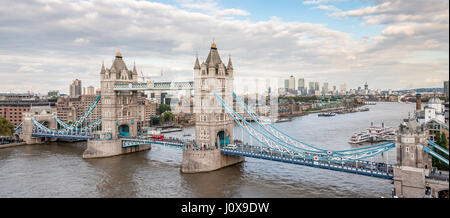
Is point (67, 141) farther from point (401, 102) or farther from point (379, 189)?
point (401, 102)

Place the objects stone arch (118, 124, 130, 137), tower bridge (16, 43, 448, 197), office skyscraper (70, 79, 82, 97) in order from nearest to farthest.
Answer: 1. tower bridge (16, 43, 448, 197)
2. stone arch (118, 124, 130, 137)
3. office skyscraper (70, 79, 82, 97)

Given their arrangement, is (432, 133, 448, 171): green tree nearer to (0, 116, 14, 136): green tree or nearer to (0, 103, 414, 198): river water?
(0, 103, 414, 198): river water

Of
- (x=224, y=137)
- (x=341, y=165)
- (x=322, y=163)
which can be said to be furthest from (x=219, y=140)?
(x=341, y=165)

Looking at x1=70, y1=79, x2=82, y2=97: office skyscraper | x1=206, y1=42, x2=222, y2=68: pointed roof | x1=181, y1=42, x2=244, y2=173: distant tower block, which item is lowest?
x1=181, y1=42, x2=244, y2=173: distant tower block

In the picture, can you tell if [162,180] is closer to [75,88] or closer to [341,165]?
[341,165]

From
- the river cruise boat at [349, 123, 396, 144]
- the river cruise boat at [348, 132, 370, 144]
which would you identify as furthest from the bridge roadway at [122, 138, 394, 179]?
the river cruise boat at [349, 123, 396, 144]

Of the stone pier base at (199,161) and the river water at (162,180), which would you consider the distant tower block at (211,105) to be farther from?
the river water at (162,180)

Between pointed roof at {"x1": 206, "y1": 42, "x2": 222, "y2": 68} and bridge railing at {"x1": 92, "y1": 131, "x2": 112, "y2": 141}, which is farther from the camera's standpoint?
bridge railing at {"x1": 92, "y1": 131, "x2": 112, "y2": 141}

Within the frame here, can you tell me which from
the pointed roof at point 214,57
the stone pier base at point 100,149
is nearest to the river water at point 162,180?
the stone pier base at point 100,149
